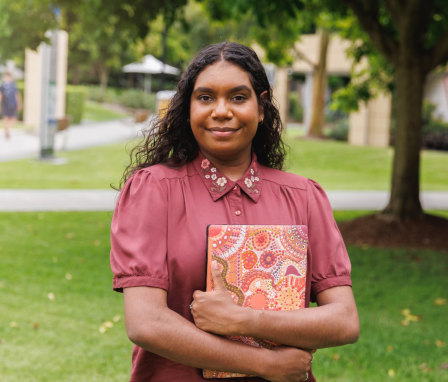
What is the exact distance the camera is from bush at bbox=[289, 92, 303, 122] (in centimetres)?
4522

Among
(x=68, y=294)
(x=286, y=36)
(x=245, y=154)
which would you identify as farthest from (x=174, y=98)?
(x=286, y=36)

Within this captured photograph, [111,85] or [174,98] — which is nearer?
[174,98]

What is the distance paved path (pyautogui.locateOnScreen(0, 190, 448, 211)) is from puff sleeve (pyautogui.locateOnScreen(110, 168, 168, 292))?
9.61 meters

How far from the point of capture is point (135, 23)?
9820 mm

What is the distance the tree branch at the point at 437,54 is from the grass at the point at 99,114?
28.4m

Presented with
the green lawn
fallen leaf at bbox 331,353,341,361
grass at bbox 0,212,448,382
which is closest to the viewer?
grass at bbox 0,212,448,382

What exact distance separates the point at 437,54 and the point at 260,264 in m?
8.49

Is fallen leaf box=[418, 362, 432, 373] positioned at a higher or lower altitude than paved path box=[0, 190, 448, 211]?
lower

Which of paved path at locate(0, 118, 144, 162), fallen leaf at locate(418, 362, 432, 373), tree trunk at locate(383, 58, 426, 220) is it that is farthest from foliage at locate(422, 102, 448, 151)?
fallen leaf at locate(418, 362, 432, 373)

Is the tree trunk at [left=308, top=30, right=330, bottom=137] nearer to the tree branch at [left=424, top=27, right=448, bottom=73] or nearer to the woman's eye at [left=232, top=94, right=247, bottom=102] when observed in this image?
the tree branch at [left=424, top=27, right=448, bottom=73]

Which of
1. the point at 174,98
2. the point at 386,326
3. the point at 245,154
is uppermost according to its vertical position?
the point at 174,98

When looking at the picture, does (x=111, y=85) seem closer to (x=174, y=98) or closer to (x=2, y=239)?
(x=2, y=239)

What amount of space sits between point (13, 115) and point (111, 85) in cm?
3357

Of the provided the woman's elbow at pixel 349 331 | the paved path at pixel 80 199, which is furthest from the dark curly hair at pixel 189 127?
the paved path at pixel 80 199
